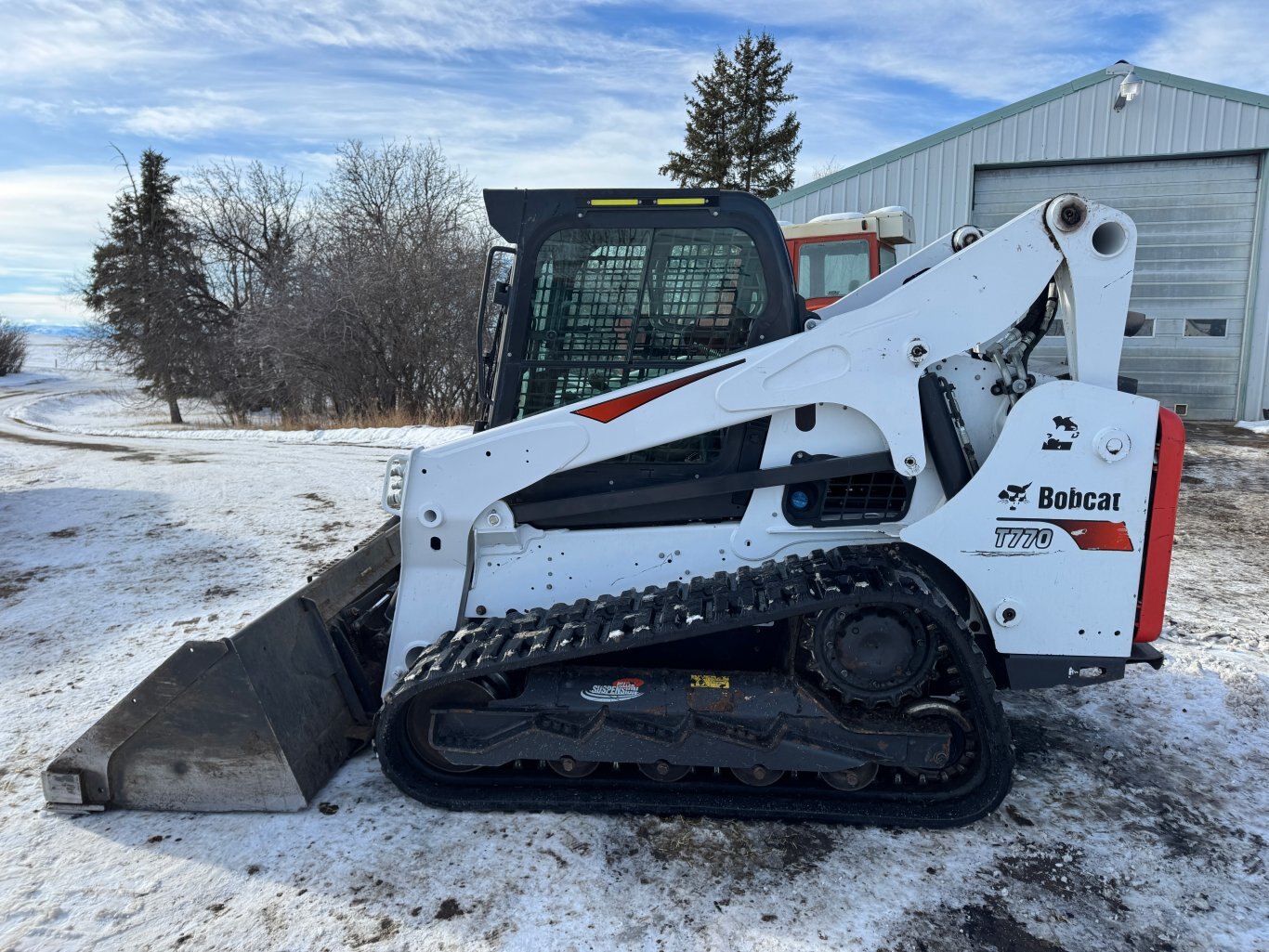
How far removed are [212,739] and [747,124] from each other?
29031mm


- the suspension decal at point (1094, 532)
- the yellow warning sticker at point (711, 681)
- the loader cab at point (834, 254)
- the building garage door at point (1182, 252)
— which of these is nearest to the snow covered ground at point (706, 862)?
the yellow warning sticker at point (711, 681)

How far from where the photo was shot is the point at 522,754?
3.24m

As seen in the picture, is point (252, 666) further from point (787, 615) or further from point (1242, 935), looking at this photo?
point (1242, 935)

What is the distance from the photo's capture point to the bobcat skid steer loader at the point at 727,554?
317 centimetres

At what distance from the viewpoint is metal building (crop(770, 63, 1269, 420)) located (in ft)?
42.4

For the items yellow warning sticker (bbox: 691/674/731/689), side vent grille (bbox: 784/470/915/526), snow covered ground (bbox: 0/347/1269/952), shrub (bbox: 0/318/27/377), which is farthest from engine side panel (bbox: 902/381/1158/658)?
shrub (bbox: 0/318/27/377)

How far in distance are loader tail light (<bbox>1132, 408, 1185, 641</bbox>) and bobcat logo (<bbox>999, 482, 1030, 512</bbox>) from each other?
50 cm

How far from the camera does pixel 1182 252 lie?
13.5m

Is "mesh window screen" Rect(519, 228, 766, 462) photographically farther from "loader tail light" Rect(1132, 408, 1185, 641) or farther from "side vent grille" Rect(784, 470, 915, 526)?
"loader tail light" Rect(1132, 408, 1185, 641)

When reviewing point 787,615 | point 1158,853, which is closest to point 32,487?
point 787,615

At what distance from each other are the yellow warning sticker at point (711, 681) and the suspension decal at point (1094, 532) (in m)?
1.23

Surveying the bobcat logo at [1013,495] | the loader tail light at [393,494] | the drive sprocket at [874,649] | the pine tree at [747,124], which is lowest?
the drive sprocket at [874,649]

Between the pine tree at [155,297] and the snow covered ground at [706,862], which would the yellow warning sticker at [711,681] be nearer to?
the snow covered ground at [706,862]

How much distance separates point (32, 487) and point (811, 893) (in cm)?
1020
